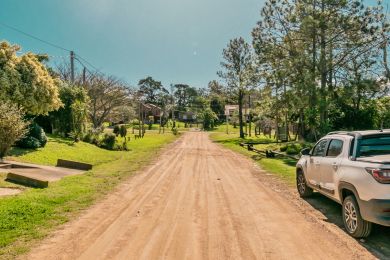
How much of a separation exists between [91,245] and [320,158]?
6.03 meters

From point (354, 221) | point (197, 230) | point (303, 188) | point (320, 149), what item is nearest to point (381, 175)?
point (354, 221)

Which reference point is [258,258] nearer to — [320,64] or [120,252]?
[120,252]

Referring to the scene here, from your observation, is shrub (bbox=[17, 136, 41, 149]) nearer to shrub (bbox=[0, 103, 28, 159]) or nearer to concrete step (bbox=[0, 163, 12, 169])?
shrub (bbox=[0, 103, 28, 159])

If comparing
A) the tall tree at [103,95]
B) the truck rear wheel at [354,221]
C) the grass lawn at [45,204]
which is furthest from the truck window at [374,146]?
the tall tree at [103,95]

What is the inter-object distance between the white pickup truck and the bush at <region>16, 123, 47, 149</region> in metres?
16.4

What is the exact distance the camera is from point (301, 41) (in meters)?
31.3

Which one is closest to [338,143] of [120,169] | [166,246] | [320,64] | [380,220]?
[380,220]

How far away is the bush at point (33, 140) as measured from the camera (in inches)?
808

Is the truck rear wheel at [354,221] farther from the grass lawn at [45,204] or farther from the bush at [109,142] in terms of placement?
the bush at [109,142]

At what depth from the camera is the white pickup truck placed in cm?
635

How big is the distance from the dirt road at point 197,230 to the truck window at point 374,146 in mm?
1753

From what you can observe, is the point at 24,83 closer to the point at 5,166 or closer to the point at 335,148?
the point at 5,166

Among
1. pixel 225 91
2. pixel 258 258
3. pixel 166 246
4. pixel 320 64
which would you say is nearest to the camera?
pixel 258 258

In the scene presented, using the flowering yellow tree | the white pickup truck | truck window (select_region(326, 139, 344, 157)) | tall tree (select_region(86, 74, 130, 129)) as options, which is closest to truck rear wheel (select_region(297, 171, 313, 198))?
the white pickup truck
